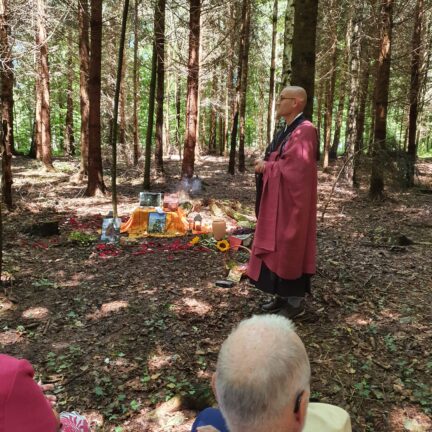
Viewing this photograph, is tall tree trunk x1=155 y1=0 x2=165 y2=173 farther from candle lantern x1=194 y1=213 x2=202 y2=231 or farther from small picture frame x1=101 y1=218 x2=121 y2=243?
small picture frame x1=101 y1=218 x2=121 y2=243

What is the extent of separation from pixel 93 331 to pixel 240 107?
12.3 m

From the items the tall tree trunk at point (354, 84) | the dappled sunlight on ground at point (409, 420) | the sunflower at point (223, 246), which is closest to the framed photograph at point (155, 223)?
the sunflower at point (223, 246)

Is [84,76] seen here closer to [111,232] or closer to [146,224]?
[146,224]

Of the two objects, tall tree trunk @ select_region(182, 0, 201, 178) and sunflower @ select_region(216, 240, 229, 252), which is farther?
tall tree trunk @ select_region(182, 0, 201, 178)

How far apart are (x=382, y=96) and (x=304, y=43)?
261 inches

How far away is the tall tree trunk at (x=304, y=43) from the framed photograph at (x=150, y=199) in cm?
436

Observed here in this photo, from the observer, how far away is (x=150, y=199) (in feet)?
28.3

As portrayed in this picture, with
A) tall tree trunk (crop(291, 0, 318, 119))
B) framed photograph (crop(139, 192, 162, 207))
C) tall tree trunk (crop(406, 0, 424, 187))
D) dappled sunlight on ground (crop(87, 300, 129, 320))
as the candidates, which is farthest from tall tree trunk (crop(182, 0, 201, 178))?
dappled sunlight on ground (crop(87, 300, 129, 320))

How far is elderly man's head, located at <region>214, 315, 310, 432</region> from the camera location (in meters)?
1.04

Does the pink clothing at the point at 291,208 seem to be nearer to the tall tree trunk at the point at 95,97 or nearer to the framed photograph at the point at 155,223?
the framed photograph at the point at 155,223

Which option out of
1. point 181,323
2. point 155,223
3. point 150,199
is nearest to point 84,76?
point 150,199

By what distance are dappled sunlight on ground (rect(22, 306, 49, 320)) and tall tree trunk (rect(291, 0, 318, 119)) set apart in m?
3.85

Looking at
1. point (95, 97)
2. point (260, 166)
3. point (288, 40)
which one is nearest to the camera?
point (260, 166)

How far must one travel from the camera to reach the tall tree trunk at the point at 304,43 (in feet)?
16.2
